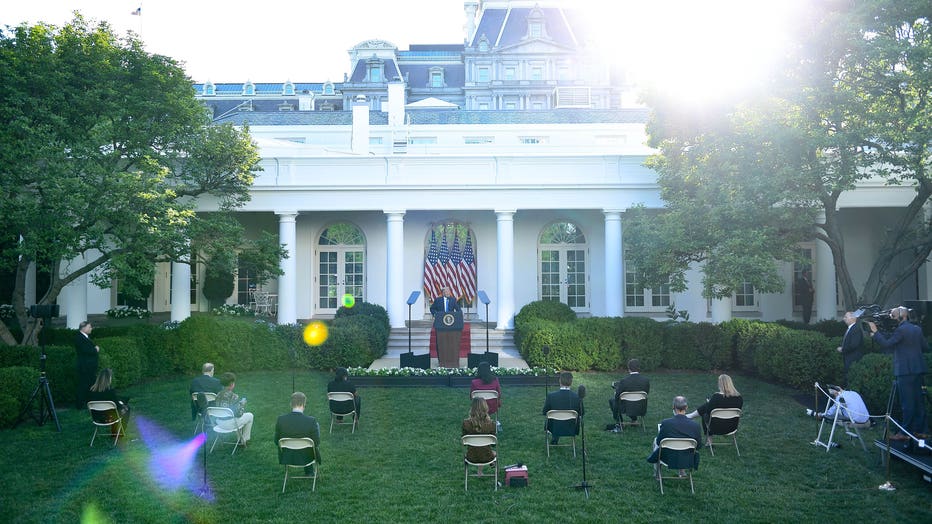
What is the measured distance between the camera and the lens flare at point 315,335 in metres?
17.8

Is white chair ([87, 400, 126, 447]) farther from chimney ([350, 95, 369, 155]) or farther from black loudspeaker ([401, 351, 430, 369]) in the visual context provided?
chimney ([350, 95, 369, 155])

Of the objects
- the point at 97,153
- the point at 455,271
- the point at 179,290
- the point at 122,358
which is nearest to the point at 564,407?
the point at 122,358

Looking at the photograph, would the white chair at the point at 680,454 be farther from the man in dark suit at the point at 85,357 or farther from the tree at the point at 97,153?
the tree at the point at 97,153

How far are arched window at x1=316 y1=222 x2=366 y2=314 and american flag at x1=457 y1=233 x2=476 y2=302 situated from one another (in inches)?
158

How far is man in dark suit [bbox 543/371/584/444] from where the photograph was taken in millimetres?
9812

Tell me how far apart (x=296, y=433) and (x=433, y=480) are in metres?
1.89

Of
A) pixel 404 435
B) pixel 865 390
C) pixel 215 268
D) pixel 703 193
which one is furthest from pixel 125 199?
pixel 865 390

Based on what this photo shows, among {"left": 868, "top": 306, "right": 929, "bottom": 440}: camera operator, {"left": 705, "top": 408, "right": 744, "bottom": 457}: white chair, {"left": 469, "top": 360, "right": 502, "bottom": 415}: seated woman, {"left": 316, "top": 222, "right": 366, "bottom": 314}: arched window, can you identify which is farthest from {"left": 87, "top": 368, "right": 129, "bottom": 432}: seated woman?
{"left": 316, "top": 222, "right": 366, "bottom": 314}: arched window

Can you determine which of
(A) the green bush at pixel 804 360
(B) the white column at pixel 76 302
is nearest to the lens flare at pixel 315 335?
(B) the white column at pixel 76 302

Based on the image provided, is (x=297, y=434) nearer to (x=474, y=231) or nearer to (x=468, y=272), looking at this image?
(x=468, y=272)

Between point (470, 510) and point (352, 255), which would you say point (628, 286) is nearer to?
point (352, 255)

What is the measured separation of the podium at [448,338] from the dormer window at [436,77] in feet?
191

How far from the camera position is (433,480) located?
873 centimetres

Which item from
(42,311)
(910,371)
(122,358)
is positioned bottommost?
(122,358)
